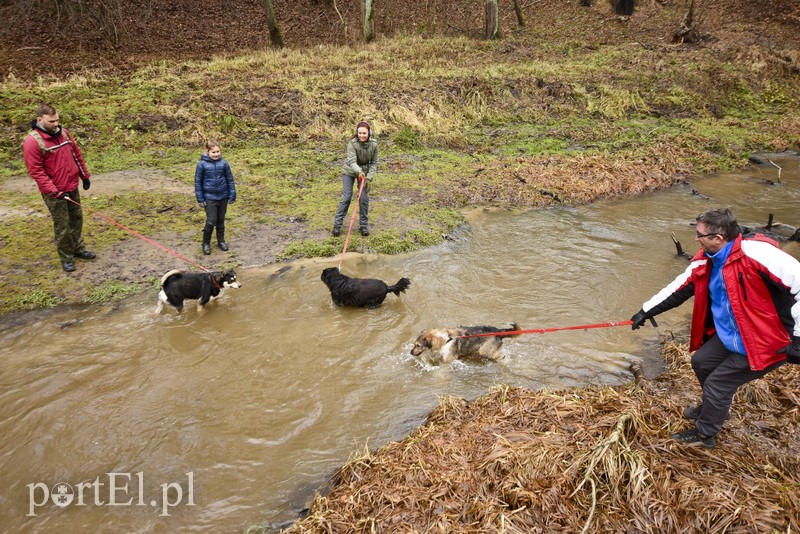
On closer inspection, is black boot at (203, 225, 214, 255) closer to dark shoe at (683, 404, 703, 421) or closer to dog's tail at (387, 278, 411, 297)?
dog's tail at (387, 278, 411, 297)

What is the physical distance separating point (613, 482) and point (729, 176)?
44.2 ft

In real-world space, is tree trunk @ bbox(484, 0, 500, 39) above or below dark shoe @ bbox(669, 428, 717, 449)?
above

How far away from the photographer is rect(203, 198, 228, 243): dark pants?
27.5 feet

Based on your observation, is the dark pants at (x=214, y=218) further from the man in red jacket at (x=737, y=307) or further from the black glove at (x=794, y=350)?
the black glove at (x=794, y=350)

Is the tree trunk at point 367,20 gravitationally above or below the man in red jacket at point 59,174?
above

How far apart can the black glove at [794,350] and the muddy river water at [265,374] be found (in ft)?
7.51

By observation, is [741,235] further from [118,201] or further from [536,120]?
[536,120]

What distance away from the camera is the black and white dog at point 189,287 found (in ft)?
22.6

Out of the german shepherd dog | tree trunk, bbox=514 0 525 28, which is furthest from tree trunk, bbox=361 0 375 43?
the german shepherd dog

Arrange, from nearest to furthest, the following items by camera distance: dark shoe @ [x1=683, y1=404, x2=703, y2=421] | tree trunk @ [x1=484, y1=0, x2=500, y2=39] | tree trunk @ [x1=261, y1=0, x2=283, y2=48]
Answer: dark shoe @ [x1=683, y1=404, x2=703, y2=421] → tree trunk @ [x1=261, y1=0, x2=283, y2=48] → tree trunk @ [x1=484, y1=0, x2=500, y2=39]

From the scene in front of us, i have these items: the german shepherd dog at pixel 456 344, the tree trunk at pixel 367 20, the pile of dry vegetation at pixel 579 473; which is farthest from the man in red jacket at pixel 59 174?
the tree trunk at pixel 367 20

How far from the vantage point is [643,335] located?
6.79 metres

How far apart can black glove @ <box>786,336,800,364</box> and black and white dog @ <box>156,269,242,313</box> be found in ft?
22.4

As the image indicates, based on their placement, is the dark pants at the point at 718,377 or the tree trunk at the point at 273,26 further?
the tree trunk at the point at 273,26
